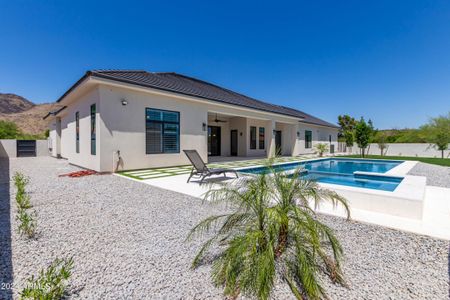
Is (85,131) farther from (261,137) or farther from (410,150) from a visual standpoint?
(410,150)

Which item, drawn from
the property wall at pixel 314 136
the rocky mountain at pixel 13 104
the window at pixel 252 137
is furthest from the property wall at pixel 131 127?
the rocky mountain at pixel 13 104

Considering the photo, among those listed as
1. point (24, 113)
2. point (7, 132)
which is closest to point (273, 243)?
point (7, 132)

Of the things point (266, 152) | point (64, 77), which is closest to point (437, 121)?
point (266, 152)

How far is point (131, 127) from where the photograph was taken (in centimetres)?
945

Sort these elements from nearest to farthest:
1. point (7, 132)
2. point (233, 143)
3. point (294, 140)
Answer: point (233, 143) → point (294, 140) → point (7, 132)

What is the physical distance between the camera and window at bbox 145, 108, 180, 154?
1009 centimetres

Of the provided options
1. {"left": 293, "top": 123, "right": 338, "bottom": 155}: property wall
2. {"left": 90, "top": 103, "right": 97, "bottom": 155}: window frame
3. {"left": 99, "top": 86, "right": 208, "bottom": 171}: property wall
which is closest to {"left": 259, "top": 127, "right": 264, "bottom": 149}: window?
{"left": 293, "top": 123, "right": 338, "bottom": 155}: property wall

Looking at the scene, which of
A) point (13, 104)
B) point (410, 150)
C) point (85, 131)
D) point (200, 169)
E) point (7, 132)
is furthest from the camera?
point (13, 104)

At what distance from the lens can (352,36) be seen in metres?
14.4

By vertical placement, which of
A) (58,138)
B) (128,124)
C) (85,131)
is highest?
(128,124)

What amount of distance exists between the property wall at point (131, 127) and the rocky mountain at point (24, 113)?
46.0 m

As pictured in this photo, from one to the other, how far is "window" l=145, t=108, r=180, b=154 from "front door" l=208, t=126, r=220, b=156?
6.84m

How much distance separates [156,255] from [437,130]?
3554cm

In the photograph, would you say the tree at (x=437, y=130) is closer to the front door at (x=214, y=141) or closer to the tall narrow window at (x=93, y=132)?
the front door at (x=214, y=141)
